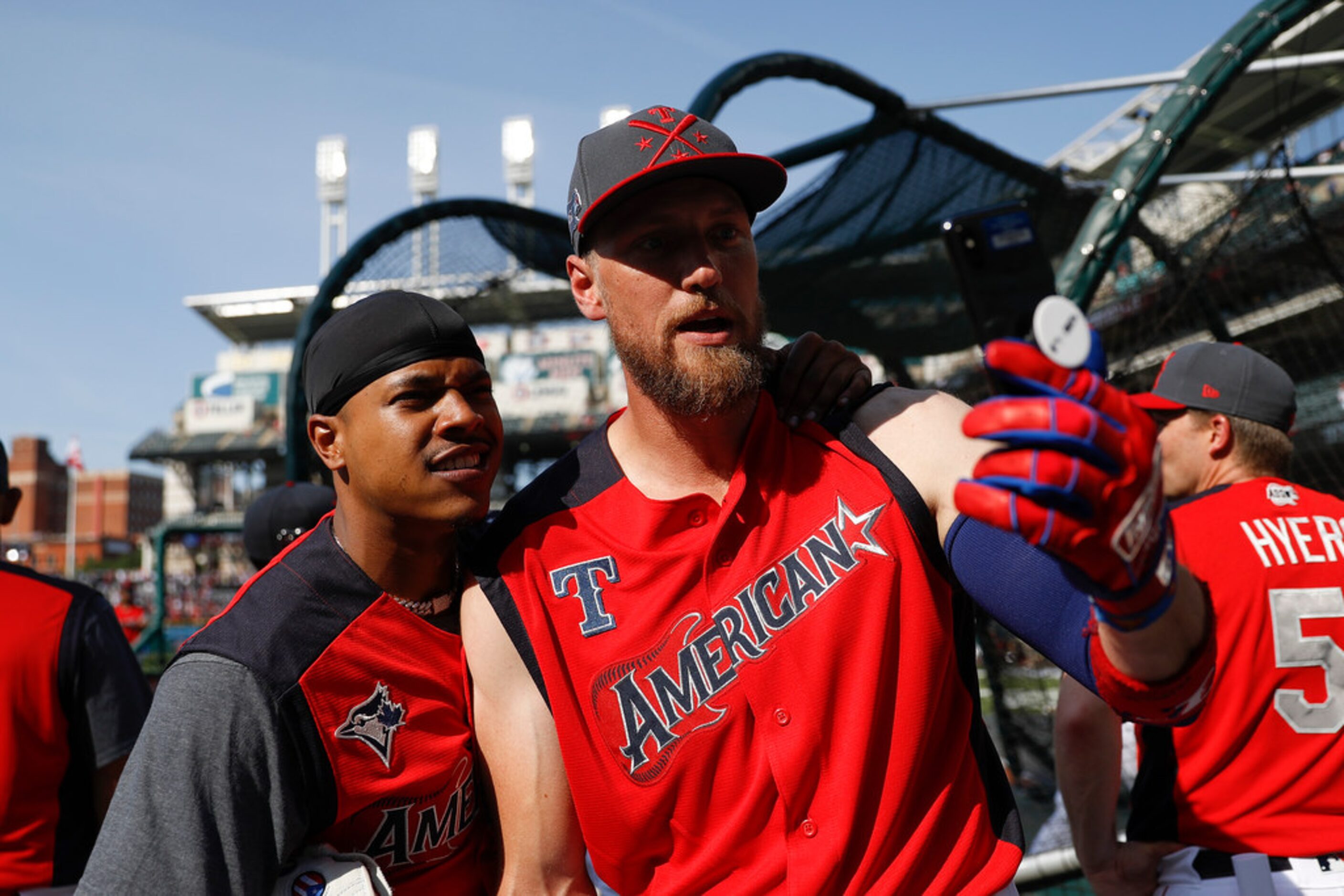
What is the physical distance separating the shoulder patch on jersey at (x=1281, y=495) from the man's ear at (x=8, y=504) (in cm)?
384

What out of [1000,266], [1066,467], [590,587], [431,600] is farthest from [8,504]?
[1066,467]

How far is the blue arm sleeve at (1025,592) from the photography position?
155 cm

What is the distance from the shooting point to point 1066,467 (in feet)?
3.76

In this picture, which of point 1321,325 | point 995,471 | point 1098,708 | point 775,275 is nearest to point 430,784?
point 995,471

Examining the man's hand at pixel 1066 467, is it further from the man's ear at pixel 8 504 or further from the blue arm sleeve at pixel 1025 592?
the man's ear at pixel 8 504

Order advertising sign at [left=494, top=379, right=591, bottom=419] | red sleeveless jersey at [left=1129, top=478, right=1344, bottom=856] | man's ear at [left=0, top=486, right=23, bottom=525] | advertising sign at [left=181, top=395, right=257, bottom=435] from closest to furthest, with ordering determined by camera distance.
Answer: red sleeveless jersey at [left=1129, top=478, right=1344, bottom=856] → man's ear at [left=0, top=486, right=23, bottom=525] → advertising sign at [left=494, top=379, right=591, bottom=419] → advertising sign at [left=181, top=395, right=257, bottom=435]

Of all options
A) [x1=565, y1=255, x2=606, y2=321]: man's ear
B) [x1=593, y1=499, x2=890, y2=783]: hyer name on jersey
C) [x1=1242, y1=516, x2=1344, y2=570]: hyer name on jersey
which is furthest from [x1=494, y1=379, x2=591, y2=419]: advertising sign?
[x1=593, y1=499, x2=890, y2=783]: hyer name on jersey

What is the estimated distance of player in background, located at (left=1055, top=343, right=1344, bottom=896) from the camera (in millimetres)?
2646

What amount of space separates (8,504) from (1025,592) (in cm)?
343

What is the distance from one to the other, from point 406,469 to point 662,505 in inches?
21.3

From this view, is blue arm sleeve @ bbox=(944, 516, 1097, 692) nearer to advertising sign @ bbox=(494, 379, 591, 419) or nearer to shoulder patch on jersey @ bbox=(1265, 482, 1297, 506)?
shoulder patch on jersey @ bbox=(1265, 482, 1297, 506)

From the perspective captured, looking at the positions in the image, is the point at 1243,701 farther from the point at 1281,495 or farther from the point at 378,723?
the point at 378,723

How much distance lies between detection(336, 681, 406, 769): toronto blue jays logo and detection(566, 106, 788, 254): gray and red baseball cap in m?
1.05

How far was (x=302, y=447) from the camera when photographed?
5281mm
